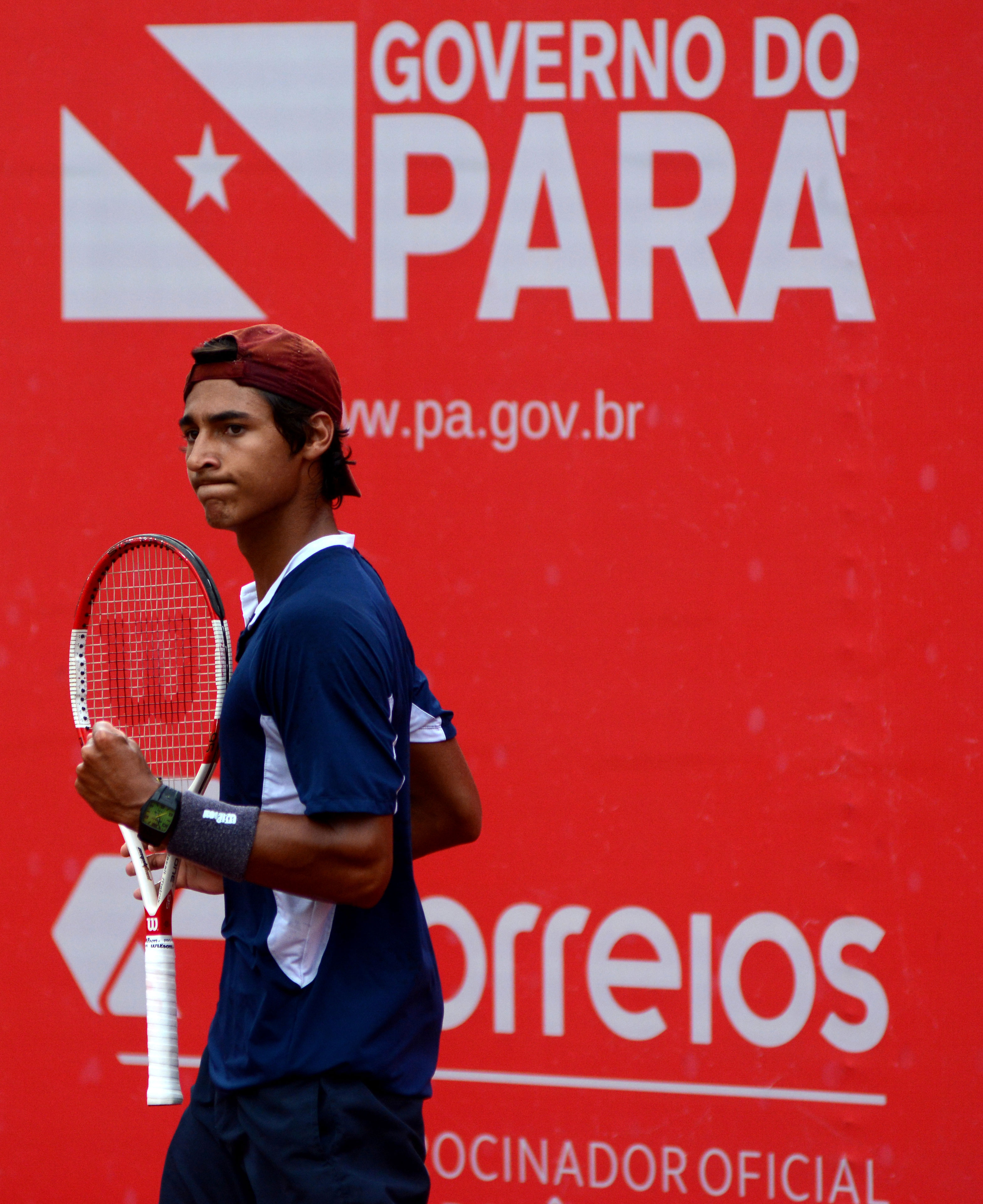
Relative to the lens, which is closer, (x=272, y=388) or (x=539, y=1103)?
(x=272, y=388)

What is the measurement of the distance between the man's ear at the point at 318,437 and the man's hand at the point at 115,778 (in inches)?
18.2

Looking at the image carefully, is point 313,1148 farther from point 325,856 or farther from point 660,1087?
point 660,1087

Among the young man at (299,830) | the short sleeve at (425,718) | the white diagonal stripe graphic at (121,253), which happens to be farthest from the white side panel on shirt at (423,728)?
the white diagonal stripe graphic at (121,253)

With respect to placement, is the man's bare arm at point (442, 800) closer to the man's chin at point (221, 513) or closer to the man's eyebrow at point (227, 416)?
the man's chin at point (221, 513)

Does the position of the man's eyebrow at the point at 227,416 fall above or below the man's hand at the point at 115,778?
above

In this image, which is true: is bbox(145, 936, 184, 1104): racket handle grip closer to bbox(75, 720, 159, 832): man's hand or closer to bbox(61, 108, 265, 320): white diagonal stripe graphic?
bbox(75, 720, 159, 832): man's hand

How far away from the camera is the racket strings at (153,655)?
2539mm

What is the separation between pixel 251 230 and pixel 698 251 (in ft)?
3.07

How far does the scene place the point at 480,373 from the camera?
9.55 feet

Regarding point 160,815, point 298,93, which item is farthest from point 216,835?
point 298,93

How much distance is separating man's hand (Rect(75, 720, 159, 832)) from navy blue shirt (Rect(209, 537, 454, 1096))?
0.12m

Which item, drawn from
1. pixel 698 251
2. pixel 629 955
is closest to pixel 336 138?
pixel 698 251

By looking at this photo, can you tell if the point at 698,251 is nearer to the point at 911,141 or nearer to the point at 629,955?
the point at 911,141

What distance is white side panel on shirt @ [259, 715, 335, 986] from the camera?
181 centimetres
